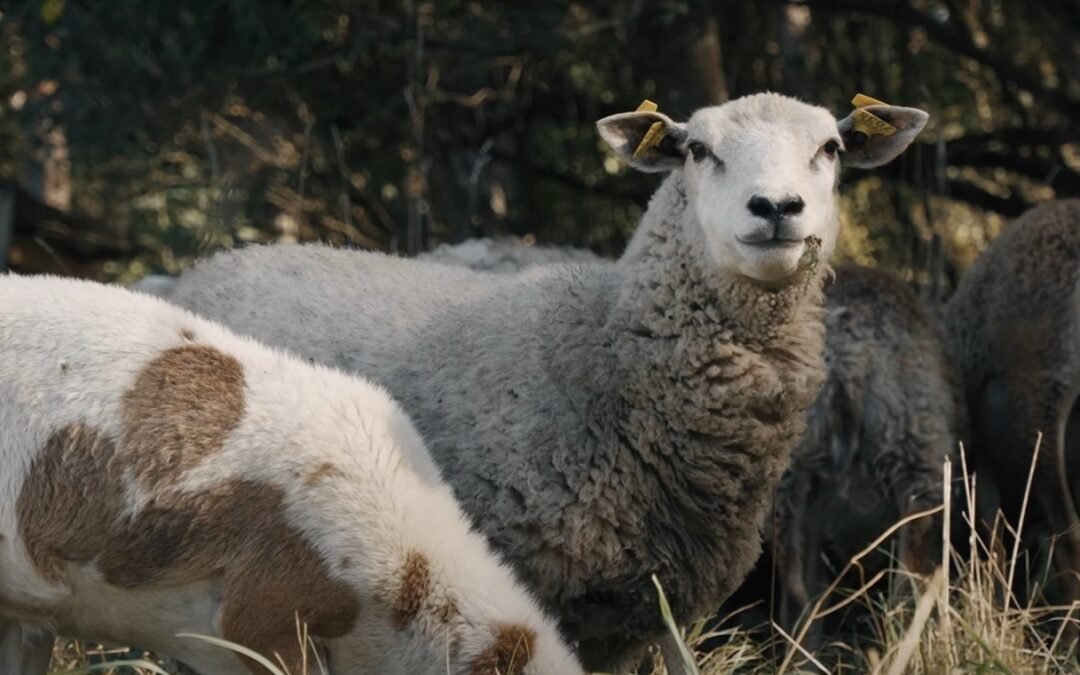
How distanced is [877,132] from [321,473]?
2301 millimetres

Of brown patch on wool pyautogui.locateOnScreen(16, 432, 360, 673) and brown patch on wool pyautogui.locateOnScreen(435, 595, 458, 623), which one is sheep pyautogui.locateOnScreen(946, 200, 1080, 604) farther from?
brown patch on wool pyautogui.locateOnScreen(16, 432, 360, 673)

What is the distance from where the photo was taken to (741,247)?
15.7 feet

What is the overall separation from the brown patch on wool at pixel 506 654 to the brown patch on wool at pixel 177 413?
2.70 feet

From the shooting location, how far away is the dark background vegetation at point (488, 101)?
29.5ft

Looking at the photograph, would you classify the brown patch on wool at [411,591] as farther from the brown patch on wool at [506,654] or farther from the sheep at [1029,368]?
the sheep at [1029,368]

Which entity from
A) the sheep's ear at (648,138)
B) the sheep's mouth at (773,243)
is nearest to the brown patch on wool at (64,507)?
the sheep's mouth at (773,243)

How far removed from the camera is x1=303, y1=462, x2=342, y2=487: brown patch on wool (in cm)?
404

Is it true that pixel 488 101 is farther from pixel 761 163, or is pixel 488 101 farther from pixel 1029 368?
pixel 761 163

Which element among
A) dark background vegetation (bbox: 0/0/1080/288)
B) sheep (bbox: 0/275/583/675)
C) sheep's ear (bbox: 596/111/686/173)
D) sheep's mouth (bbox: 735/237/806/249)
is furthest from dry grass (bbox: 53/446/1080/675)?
dark background vegetation (bbox: 0/0/1080/288)

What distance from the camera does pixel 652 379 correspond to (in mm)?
4930

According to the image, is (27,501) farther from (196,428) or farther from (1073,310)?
(1073,310)

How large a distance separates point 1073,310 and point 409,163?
183 inches

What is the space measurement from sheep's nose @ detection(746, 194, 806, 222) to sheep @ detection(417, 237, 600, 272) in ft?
7.59

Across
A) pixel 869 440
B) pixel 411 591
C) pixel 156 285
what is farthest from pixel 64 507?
pixel 869 440
